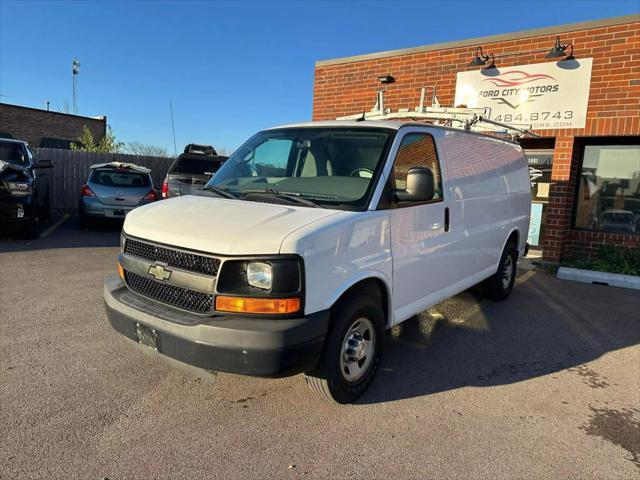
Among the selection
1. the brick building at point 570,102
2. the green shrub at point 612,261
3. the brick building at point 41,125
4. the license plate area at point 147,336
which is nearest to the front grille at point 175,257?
the license plate area at point 147,336

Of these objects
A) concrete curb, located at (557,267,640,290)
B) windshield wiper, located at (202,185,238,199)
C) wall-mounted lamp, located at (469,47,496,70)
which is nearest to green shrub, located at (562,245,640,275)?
concrete curb, located at (557,267,640,290)

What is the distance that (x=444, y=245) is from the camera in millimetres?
4465

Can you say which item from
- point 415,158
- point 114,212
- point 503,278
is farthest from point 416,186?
point 114,212

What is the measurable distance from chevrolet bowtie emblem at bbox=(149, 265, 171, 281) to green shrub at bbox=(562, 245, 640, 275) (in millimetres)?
7829

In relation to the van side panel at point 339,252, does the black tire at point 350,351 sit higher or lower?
lower

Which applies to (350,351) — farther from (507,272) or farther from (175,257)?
(507,272)

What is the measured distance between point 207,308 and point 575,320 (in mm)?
4828

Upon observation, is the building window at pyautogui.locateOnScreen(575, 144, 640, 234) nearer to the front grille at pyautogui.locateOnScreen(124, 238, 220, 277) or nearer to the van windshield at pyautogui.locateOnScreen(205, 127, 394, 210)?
the van windshield at pyautogui.locateOnScreen(205, 127, 394, 210)

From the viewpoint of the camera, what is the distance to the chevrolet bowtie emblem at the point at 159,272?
10.4 ft

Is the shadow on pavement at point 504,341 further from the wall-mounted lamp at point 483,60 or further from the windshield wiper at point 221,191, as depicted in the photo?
the wall-mounted lamp at point 483,60

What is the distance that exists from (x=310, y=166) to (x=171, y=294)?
1610 mm

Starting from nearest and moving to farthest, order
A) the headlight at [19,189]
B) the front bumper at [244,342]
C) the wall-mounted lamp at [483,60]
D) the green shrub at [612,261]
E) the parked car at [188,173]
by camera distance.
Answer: the front bumper at [244,342] → the green shrub at [612,261] → the headlight at [19,189] → the wall-mounted lamp at [483,60] → the parked car at [188,173]

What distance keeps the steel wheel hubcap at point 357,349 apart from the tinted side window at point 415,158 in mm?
1109

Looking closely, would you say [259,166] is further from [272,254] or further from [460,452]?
[460,452]
